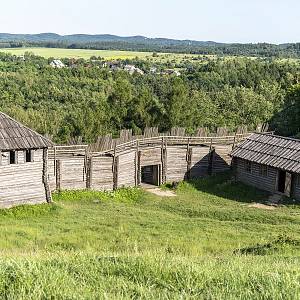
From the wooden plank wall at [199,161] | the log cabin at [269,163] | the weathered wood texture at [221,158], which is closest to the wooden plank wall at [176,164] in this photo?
the wooden plank wall at [199,161]

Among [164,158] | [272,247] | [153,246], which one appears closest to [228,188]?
[164,158]

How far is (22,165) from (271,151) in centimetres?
1324

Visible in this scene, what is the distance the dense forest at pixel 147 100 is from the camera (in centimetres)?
4606

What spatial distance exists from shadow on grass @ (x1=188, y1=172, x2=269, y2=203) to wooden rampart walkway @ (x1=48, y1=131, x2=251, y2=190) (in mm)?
893

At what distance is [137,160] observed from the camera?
3053 centimetres

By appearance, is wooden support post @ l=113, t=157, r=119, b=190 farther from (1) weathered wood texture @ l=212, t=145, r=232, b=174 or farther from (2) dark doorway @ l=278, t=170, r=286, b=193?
(2) dark doorway @ l=278, t=170, r=286, b=193

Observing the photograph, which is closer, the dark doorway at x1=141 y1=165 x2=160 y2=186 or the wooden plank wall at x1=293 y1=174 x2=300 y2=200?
the wooden plank wall at x1=293 y1=174 x2=300 y2=200

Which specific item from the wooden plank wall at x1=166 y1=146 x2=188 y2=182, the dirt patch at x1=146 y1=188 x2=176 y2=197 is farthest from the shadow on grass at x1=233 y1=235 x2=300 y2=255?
the wooden plank wall at x1=166 y1=146 x2=188 y2=182

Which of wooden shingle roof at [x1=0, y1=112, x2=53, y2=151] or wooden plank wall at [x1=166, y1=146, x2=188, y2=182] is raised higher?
wooden shingle roof at [x1=0, y1=112, x2=53, y2=151]

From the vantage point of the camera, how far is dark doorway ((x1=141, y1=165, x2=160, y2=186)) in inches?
1251

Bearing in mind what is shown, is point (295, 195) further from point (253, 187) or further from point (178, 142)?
point (178, 142)

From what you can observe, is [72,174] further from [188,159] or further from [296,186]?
[296,186]

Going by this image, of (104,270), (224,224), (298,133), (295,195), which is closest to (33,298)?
(104,270)

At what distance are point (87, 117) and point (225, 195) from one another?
19.1 m
